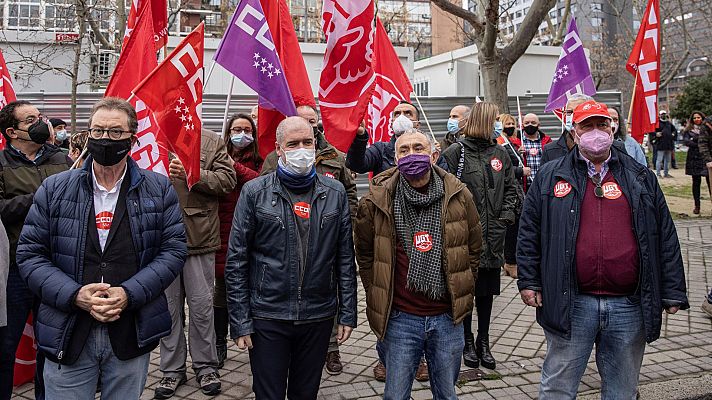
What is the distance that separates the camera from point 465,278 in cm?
364

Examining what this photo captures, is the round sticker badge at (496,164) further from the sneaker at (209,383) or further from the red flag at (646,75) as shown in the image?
the red flag at (646,75)

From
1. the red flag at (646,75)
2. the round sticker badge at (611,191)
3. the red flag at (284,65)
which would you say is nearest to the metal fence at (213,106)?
the red flag at (646,75)

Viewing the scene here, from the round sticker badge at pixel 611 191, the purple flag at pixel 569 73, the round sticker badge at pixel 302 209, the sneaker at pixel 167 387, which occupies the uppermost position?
the purple flag at pixel 569 73

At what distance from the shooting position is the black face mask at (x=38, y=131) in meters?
4.31

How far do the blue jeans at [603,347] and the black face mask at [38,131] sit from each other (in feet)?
12.4

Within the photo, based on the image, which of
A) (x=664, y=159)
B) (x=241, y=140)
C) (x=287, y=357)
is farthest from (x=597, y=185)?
(x=664, y=159)

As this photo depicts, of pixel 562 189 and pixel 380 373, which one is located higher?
pixel 562 189

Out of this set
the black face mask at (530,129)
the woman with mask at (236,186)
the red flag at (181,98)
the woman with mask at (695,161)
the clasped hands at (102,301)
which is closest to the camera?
the clasped hands at (102,301)

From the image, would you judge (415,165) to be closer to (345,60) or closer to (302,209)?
(302,209)

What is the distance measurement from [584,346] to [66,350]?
113 inches

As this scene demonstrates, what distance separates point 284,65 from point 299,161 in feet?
7.90

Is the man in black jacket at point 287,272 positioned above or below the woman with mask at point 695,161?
below

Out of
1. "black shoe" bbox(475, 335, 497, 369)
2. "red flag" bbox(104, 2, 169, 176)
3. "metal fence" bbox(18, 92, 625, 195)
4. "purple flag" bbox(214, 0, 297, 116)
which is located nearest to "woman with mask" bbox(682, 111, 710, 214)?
"metal fence" bbox(18, 92, 625, 195)

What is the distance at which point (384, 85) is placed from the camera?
6715 mm
